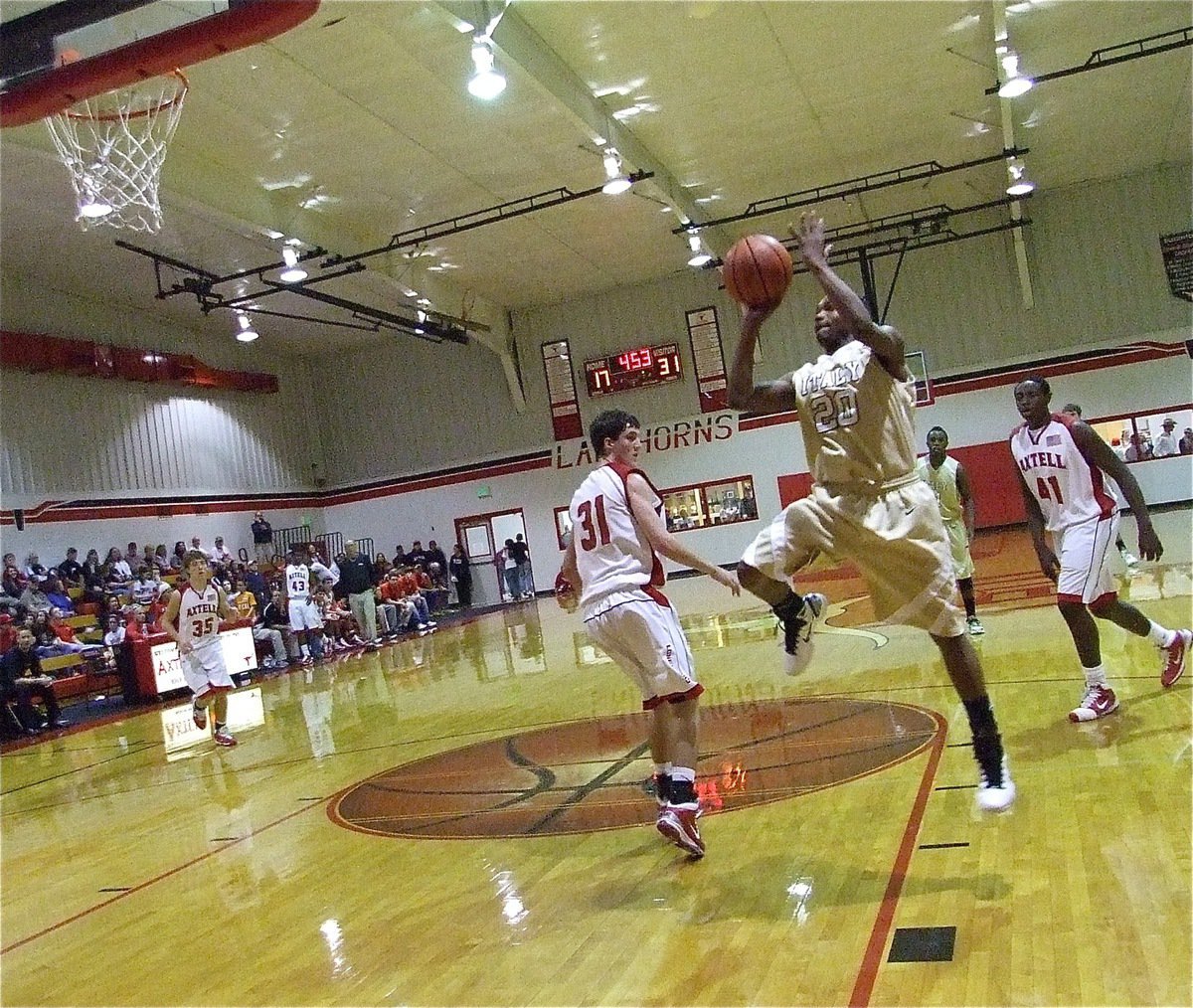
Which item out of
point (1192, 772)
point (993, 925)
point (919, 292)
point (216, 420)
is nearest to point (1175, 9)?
point (919, 292)

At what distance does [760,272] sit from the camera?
152 inches

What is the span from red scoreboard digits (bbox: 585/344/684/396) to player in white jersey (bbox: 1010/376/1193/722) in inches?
738

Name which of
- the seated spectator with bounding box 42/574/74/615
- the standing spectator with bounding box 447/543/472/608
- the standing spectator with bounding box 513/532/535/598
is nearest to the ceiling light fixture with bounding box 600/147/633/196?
the seated spectator with bounding box 42/574/74/615

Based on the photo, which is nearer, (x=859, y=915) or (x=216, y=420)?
(x=859, y=915)

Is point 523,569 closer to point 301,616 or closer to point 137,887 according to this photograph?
point 301,616

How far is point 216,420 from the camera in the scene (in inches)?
931

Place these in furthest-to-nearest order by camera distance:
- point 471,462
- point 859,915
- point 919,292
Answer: point 471,462, point 919,292, point 859,915

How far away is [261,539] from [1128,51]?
1827 centimetres

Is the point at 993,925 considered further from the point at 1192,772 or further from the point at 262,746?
the point at 262,746

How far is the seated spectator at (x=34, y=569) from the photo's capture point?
17.1 m

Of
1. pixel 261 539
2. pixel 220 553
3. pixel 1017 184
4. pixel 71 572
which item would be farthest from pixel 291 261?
pixel 1017 184

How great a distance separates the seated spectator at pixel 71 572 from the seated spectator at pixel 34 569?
0.29 meters

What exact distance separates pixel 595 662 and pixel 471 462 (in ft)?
52.2

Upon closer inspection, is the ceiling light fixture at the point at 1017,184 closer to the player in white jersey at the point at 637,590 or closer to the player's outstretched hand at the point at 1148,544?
the player's outstretched hand at the point at 1148,544
